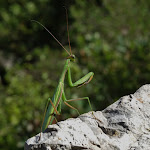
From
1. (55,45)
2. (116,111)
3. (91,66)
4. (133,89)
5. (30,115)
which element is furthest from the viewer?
(55,45)

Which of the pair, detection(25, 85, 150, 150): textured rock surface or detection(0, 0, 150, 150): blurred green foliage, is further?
detection(0, 0, 150, 150): blurred green foliage

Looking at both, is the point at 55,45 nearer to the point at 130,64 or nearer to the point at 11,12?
the point at 11,12

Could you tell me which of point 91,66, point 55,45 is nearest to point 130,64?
point 91,66

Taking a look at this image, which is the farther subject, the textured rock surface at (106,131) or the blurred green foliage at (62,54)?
the blurred green foliage at (62,54)

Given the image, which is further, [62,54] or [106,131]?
[62,54]

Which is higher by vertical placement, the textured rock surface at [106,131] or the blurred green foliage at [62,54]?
the blurred green foliage at [62,54]
